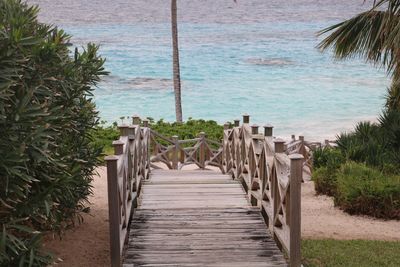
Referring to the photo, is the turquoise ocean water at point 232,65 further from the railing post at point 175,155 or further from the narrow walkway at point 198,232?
the narrow walkway at point 198,232

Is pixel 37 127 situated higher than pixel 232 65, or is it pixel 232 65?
pixel 232 65

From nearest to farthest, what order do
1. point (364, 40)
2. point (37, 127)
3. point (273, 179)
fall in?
1. point (37, 127)
2. point (273, 179)
3. point (364, 40)

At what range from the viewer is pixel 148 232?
7.14 meters

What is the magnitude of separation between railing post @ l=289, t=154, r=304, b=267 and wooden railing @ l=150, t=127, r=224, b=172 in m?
9.73

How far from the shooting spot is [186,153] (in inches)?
648

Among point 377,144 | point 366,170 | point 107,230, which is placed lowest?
point 107,230

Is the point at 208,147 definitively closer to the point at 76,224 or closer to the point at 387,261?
the point at 76,224

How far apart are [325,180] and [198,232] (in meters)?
5.85

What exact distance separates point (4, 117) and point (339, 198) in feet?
24.8

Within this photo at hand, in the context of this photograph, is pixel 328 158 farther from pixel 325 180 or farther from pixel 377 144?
pixel 377 144

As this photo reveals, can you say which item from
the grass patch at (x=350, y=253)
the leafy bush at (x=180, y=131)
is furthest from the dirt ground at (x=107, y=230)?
the leafy bush at (x=180, y=131)

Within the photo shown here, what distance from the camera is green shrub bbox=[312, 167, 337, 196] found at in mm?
12320

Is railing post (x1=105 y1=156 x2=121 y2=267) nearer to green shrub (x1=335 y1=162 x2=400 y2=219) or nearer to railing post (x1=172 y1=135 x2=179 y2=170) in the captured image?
green shrub (x1=335 y1=162 x2=400 y2=219)

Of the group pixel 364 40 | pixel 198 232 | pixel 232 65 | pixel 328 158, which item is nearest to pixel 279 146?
pixel 198 232
